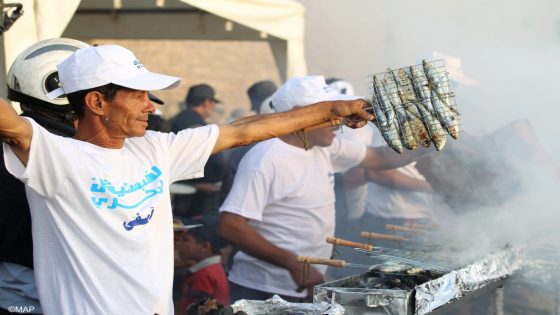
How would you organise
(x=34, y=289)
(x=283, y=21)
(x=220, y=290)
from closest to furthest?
(x=34, y=289), (x=220, y=290), (x=283, y=21)

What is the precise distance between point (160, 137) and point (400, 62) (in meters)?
5.02

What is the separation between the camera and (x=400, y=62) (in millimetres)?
7516

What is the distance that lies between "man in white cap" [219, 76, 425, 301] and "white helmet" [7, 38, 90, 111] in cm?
147

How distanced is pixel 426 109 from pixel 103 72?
4.11ft

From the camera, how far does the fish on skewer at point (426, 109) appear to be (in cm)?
308

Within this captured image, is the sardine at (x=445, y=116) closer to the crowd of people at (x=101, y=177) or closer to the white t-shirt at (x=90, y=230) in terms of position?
the crowd of people at (x=101, y=177)

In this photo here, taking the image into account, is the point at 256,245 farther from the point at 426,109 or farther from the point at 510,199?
the point at 510,199

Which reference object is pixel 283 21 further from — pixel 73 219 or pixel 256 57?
pixel 256 57

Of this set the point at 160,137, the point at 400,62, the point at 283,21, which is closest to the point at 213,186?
the point at 283,21

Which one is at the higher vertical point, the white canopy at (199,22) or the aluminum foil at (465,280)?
the white canopy at (199,22)

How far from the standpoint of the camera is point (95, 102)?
8.56ft

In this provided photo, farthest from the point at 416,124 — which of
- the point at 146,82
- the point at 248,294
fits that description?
the point at 248,294

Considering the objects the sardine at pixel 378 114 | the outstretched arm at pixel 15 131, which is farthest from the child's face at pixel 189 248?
the outstretched arm at pixel 15 131

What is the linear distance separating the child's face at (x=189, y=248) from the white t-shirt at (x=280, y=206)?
2.66 feet
